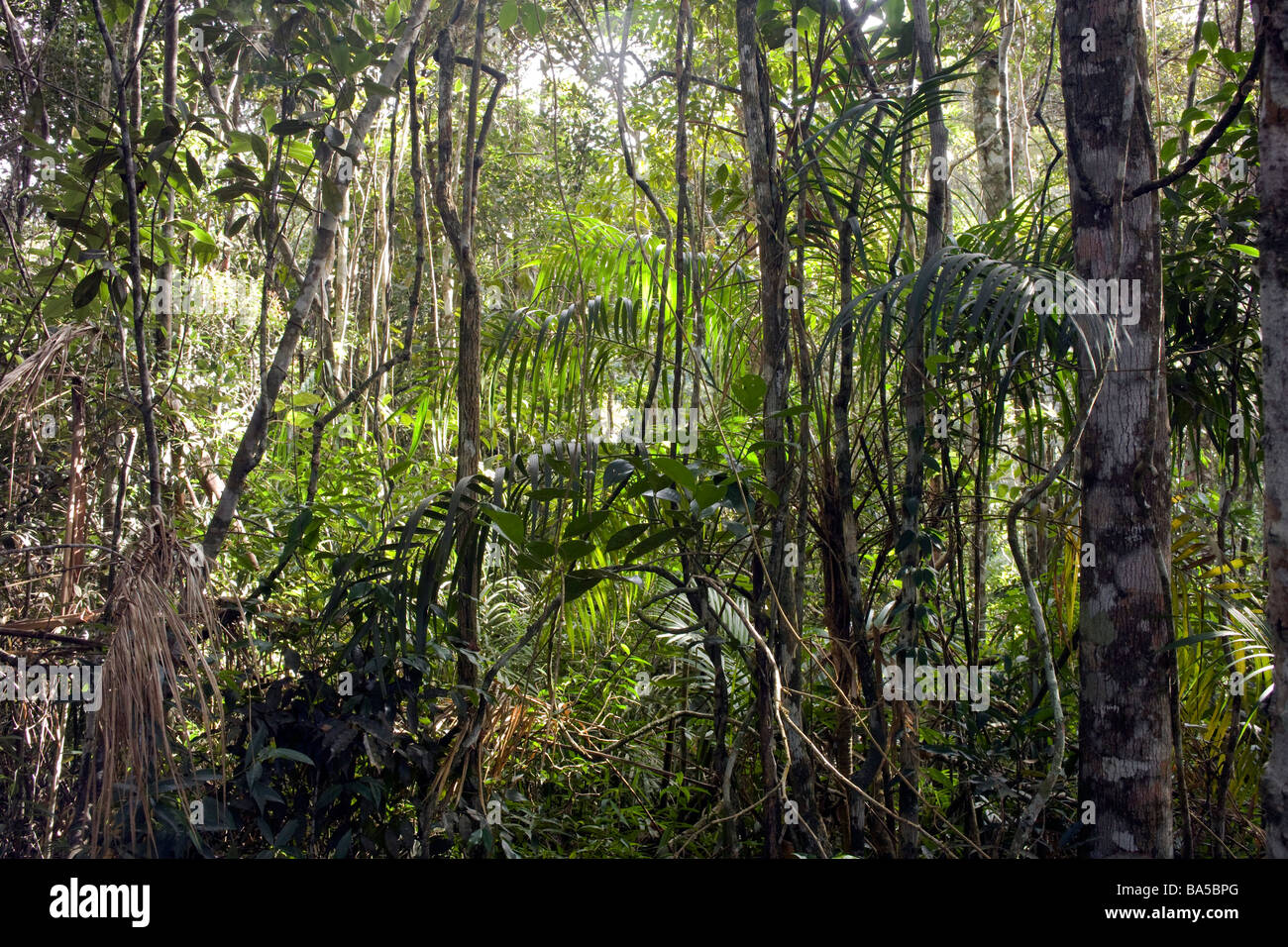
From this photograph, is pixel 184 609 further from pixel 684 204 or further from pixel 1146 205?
pixel 1146 205

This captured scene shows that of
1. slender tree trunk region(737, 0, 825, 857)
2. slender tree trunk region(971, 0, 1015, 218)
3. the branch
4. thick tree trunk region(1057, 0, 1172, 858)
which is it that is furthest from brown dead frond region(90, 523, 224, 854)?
slender tree trunk region(971, 0, 1015, 218)

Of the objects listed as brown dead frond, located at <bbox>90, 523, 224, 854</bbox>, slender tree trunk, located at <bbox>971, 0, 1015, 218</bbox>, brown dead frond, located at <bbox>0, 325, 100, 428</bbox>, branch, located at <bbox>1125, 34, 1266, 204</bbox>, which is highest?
slender tree trunk, located at <bbox>971, 0, 1015, 218</bbox>

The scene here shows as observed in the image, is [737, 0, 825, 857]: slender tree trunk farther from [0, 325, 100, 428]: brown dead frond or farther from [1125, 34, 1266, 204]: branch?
[0, 325, 100, 428]: brown dead frond

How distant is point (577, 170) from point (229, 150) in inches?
162

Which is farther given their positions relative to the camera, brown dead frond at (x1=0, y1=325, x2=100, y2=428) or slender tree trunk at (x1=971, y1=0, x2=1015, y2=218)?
slender tree trunk at (x1=971, y1=0, x2=1015, y2=218)

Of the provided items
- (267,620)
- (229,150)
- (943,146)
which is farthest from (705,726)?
(229,150)

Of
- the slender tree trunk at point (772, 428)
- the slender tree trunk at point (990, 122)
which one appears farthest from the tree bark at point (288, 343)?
the slender tree trunk at point (990, 122)

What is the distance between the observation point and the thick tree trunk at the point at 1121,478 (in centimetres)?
201

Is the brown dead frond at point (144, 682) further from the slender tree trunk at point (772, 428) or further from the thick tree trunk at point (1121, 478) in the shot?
the thick tree trunk at point (1121, 478)

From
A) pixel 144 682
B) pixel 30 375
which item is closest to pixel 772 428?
pixel 144 682

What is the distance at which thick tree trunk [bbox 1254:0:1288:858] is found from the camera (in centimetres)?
165

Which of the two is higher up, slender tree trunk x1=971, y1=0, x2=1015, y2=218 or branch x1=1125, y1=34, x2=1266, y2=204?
slender tree trunk x1=971, y1=0, x2=1015, y2=218

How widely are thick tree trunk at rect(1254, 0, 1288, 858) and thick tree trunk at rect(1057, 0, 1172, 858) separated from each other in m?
0.33

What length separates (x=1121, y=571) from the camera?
205 centimetres
